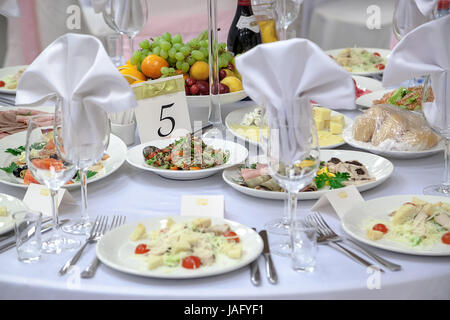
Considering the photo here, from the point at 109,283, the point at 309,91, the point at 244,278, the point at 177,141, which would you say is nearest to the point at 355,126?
A: the point at 177,141

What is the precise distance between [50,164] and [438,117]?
3.41ft

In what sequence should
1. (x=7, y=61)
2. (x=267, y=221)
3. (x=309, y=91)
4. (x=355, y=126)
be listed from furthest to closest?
(x=7, y=61) < (x=355, y=126) < (x=267, y=221) < (x=309, y=91)

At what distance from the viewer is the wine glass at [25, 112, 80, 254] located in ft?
4.13

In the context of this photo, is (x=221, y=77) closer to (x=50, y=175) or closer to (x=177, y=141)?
(x=177, y=141)

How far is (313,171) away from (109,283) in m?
0.47

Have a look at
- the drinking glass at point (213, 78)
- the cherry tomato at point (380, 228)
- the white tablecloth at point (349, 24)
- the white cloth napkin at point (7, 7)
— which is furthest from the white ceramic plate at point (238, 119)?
the white tablecloth at point (349, 24)

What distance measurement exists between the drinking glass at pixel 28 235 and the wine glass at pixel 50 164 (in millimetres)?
37

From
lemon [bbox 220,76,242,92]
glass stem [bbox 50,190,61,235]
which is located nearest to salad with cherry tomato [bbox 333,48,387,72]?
lemon [bbox 220,76,242,92]

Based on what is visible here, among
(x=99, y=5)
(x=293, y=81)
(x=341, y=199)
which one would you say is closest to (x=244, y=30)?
(x=99, y=5)

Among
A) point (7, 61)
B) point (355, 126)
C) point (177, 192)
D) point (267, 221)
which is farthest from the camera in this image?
point (7, 61)

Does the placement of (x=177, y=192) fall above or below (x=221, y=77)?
below

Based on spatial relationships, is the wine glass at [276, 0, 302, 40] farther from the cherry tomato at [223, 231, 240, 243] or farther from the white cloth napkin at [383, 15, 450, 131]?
the cherry tomato at [223, 231, 240, 243]

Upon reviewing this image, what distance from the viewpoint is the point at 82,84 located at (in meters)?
1.24

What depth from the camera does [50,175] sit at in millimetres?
1255
